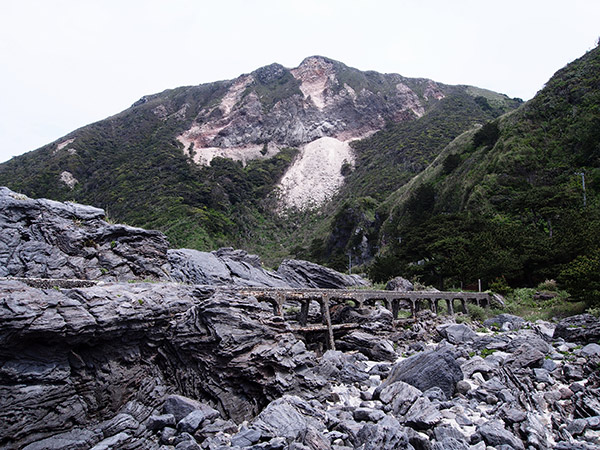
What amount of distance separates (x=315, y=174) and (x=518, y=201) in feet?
209

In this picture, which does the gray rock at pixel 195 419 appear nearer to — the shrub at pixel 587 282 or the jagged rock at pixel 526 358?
the jagged rock at pixel 526 358

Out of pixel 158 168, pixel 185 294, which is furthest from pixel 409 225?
pixel 158 168

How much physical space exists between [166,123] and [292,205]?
4737 centimetres

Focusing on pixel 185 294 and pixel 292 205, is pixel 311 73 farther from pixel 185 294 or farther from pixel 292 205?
pixel 185 294

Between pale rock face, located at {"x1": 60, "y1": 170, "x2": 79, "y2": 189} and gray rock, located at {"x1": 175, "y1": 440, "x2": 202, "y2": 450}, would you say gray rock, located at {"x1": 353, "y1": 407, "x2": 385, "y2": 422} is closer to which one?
gray rock, located at {"x1": 175, "y1": 440, "x2": 202, "y2": 450}

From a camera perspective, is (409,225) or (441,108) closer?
(409,225)

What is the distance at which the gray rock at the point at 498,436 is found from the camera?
603 centimetres

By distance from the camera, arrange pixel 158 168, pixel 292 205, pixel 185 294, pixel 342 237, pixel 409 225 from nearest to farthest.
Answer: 1. pixel 185 294
2. pixel 409 225
3. pixel 342 237
4. pixel 158 168
5. pixel 292 205

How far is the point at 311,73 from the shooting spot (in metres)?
129

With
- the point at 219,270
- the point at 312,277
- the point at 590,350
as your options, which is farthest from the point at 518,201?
the point at 219,270

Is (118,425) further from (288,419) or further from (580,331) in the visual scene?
(580,331)

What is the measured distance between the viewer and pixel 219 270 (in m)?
27.1

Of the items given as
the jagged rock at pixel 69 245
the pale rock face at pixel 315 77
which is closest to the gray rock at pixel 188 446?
the jagged rock at pixel 69 245

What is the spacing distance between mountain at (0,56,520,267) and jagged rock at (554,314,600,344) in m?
40.4
